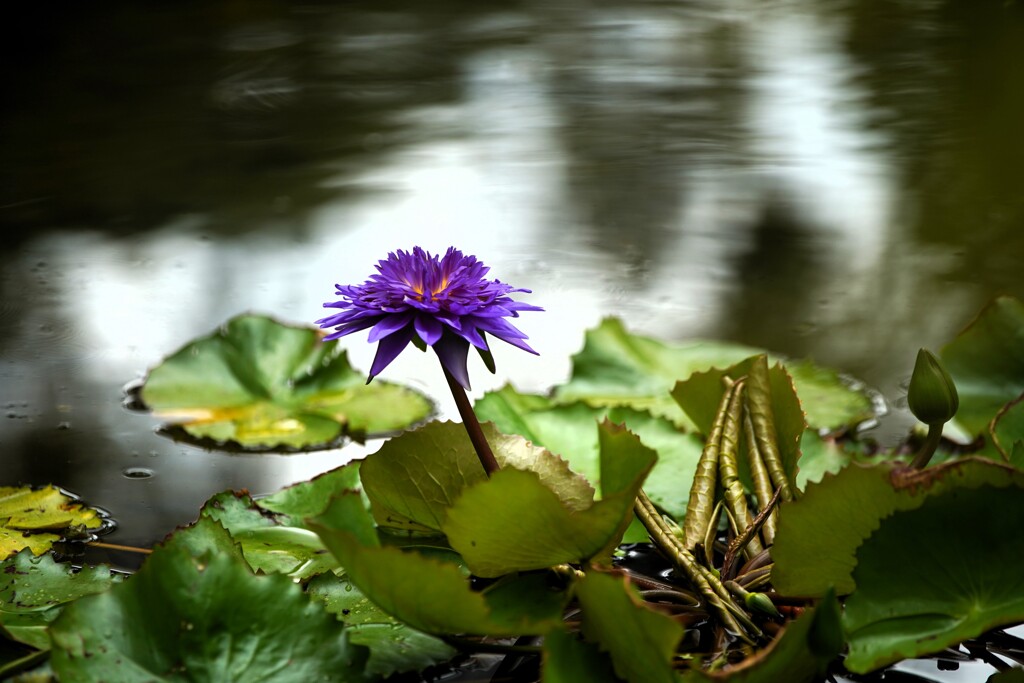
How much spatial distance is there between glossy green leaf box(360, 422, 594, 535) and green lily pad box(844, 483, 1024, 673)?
0.57 ft

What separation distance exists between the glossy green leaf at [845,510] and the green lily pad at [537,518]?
10 centimetres

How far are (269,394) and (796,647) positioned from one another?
73 centimetres

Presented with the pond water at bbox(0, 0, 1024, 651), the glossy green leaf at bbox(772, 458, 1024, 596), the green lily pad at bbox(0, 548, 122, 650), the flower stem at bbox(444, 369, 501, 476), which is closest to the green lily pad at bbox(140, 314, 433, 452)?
the pond water at bbox(0, 0, 1024, 651)

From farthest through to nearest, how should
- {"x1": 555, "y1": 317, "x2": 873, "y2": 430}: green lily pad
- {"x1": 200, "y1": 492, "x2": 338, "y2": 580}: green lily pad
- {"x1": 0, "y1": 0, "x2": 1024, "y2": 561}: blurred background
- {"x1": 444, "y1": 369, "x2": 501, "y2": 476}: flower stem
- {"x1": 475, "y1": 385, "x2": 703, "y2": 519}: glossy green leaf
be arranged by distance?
{"x1": 0, "y1": 0, "x2": 1024, "y2": 561}: blurred background
{"x1": 555, "y1": 317, "x2": 873, "y2": 430}: green lily pad
{"x1": 475, "y1": 385, "x2": 703, "y2": 519}: glossy green leaf
{"x1": 200, "y1": 492, "x2": 338, "y2": 580}: green lily pad
{"x1": 444, "y1": 369, "x2": 501, "y2": 476}: flower stem

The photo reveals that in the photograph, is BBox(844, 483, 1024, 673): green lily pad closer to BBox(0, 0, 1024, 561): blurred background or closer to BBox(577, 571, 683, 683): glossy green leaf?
BBox(577, 571, 683, 683): glossy green leaf

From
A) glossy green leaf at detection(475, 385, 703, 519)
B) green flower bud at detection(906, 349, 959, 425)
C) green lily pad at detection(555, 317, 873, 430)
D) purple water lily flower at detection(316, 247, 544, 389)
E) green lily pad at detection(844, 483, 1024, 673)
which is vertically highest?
purple water lily flower at detection(316, 247, 544, 389)

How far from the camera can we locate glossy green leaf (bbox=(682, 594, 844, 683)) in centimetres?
53

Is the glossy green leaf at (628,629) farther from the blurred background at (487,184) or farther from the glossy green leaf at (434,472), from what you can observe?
the blurred background at (487,184)

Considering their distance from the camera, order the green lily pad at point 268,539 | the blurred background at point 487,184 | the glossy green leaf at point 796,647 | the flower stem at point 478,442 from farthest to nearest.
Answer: the blurred background at point 487,184, the green lily pad at point 268,539, the flower stem at point 478,442, the glossy green leaf at point 796,647

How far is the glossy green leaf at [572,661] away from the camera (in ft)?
1.86

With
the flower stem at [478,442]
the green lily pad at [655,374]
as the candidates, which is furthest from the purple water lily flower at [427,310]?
the green lily pad at [655,374]

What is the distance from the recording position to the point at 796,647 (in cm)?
54

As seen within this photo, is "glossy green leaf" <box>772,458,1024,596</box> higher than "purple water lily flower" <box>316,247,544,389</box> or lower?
lower

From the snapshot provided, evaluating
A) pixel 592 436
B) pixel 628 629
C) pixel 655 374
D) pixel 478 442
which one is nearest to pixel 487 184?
pixel 655 374
